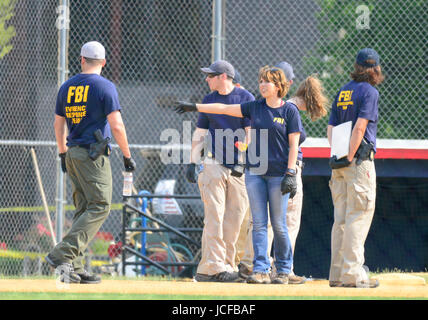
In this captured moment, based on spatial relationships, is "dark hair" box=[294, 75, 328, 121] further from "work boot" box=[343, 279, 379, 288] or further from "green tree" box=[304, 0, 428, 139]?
"green tree" box=[304, 0, 428, 139]

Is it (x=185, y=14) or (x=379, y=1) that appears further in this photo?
(x=185, y=14)

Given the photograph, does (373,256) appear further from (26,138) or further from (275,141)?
(26,138)

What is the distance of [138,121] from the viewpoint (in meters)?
17.4

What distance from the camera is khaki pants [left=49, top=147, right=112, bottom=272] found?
6770 mm

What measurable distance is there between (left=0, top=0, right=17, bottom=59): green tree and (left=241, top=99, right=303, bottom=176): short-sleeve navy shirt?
754 cm

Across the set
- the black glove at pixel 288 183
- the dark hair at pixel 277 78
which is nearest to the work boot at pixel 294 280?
the black glove at pixel 288 183

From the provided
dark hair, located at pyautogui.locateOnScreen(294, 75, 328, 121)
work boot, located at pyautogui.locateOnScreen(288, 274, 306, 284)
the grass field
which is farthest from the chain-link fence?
the grass field

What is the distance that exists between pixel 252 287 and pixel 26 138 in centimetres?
883

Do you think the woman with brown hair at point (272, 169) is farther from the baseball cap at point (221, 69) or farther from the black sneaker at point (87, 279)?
the black sneaker at point (87, 279)

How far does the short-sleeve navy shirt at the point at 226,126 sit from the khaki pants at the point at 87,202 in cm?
131

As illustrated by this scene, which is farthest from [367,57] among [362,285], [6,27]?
[6,27]

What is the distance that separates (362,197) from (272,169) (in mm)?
824

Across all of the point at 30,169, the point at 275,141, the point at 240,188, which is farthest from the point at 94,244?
the point at 275,141

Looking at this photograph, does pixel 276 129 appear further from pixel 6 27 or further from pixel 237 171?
pixel 6 27
